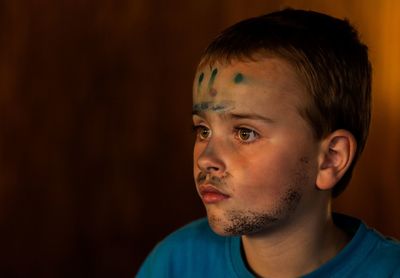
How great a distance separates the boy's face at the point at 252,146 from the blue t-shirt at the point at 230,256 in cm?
10

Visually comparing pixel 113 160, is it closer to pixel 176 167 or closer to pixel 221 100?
pixel 176 167

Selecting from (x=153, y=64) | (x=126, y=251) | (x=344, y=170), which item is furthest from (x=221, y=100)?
(x=126, y=251)

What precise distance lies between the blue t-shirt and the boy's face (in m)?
0.10

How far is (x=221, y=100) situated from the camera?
0.89 metres

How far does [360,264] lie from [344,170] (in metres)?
0.12

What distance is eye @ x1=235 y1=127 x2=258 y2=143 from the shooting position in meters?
0.88

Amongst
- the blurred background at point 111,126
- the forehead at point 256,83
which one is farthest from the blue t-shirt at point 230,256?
the blurred background at point 111,126

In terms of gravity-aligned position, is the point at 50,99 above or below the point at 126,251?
above

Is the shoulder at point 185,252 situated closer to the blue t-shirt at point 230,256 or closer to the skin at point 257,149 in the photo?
the blue t-shirt at point 230,256

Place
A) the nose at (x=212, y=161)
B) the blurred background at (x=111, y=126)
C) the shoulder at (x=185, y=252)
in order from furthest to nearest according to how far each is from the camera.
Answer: the blurred background at (x=111, y=126) < the shoulder at (x=185, y=252) < the nose at (x=212, y=161)

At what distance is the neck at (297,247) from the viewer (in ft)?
3.08

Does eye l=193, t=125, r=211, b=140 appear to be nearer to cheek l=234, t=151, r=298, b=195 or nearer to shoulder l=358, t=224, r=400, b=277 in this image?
cheek l=234, t=151, r=298, b=195

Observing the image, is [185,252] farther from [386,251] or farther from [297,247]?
[386,251]

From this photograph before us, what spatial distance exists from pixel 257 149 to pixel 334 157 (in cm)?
12
